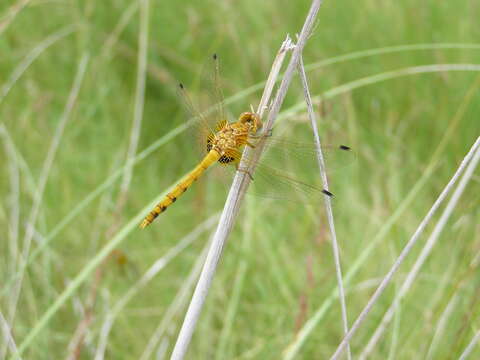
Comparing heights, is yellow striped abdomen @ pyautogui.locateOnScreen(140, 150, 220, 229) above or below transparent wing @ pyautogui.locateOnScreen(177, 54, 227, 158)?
below

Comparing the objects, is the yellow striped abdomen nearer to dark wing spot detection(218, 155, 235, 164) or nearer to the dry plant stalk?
dark wing spot detection(218, 155, 235, 164)

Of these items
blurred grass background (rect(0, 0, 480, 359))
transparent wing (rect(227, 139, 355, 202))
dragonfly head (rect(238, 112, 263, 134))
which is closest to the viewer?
dragonfly head (rect(238, 112, 263, 134))

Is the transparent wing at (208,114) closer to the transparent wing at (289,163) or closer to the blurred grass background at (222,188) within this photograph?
the transparent wing at (289,163)

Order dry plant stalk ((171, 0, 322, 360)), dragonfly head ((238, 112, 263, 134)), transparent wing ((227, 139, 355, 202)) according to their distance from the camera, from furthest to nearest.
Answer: transparent wing ((227, 139, 355, 202))
dragonfly head ((238, 112, 263, 134))
dry plant stalk ((171, 0, 322, 360))

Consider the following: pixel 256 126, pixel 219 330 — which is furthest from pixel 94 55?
pixel 256 126

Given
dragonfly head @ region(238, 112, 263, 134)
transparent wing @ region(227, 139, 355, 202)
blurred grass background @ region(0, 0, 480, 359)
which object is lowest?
dragonfly head @ region(238, 112, 263, 134)

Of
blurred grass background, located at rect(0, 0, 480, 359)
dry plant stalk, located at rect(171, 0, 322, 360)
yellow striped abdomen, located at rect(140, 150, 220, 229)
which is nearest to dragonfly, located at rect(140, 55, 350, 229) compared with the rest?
yellow striped abdomen, located at rect(140, 150, 220, 229)

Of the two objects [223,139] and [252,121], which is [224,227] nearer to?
[252,121]
